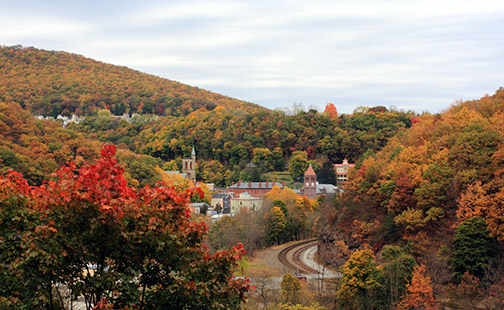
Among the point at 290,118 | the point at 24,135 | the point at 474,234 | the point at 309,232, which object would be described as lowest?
the point at 309,232

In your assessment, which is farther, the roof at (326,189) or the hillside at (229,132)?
the hillside at (229,132)

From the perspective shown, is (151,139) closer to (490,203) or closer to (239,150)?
(239,150)

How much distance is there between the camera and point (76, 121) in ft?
470

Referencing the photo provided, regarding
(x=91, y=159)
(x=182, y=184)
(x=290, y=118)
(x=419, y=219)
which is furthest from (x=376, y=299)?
(x=290, y=118)

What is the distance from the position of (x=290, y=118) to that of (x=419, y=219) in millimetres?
79237

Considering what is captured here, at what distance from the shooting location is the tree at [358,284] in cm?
2684

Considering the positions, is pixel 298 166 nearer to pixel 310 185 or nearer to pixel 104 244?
pixel 310 185

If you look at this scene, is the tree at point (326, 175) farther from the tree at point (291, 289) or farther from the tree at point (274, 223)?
the tree at point (291, 289)

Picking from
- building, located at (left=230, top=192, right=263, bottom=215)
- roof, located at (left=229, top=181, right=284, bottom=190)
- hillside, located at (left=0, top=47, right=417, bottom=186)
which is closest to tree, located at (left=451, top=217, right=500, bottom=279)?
building, located at (left=230, top=192, right=263, bottom=215)

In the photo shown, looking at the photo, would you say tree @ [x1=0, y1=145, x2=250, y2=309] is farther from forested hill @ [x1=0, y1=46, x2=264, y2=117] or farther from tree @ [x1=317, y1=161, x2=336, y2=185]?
forested hill @ [x1=0, y1=46, x2=264, y2=117]

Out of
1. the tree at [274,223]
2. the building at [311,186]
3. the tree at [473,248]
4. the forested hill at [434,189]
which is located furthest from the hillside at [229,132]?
the tree at [473,248]

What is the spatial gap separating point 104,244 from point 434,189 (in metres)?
29.5

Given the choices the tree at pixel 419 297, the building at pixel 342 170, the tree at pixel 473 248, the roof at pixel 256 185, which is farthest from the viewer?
the building at pixel 342 170

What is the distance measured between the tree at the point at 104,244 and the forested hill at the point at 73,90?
149 metres
